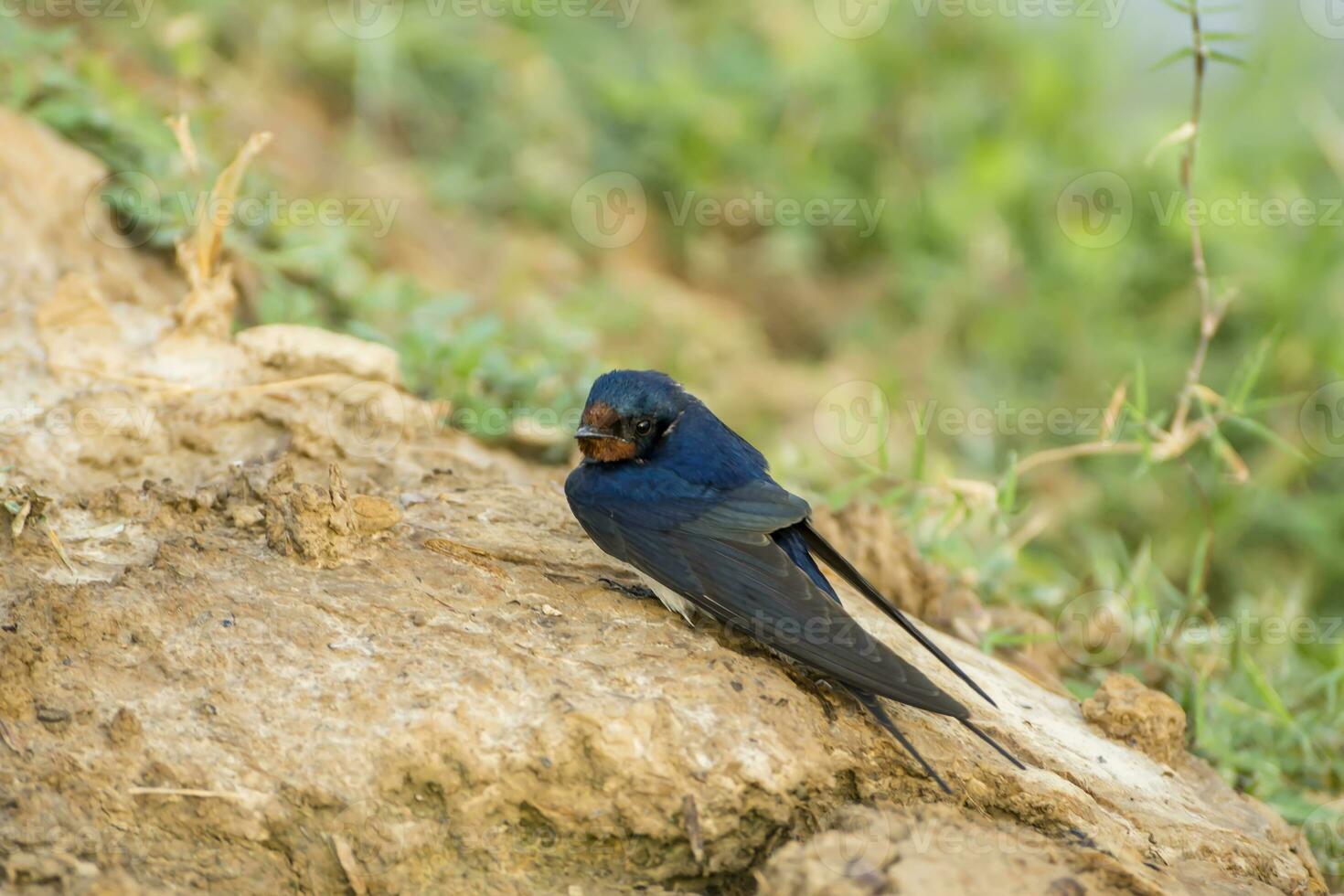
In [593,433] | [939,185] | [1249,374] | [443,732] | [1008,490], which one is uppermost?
[939,185]

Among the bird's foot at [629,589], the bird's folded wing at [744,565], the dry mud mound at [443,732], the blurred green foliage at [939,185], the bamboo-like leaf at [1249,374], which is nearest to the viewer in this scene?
the dry mud mound at [443,732]

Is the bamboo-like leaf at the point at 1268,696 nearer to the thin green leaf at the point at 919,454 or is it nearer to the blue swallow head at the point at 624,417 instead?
the thin green leaf at the point at 919,454

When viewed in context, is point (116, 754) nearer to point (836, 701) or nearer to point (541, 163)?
point (836, 701)

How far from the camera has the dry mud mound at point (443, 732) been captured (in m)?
2.01

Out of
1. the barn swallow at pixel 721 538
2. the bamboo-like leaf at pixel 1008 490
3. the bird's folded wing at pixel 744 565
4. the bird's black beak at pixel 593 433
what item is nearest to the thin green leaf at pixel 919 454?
the bamboo-like leaf at pixel 1008 490

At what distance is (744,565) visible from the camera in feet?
8.38

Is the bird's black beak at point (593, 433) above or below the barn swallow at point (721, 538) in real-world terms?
above

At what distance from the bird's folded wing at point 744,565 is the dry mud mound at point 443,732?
90mm

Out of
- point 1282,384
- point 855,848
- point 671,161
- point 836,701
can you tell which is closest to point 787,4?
point 671,161

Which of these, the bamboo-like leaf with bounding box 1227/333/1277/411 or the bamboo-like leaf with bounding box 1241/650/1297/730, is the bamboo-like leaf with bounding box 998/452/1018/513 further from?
the bamboo-like leaf with bounding box 1241/650/1297/730

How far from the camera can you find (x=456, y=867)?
208 centimetres

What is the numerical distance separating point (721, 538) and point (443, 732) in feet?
2.46

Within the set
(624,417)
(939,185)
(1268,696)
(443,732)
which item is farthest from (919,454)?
(939,185)

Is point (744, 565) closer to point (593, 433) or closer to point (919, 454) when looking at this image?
point (593, 433)
